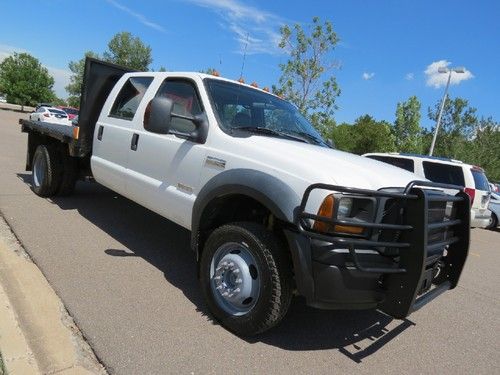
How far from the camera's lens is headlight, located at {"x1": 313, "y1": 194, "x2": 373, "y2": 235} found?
2936 mm

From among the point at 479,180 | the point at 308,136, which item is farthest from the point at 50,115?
the point at 308,136

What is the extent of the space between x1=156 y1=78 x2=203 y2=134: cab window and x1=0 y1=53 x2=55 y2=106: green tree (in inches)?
2045

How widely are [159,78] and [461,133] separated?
34180mm

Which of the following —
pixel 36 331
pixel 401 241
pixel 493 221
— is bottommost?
pixel 493 221

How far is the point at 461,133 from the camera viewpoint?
34.3 m

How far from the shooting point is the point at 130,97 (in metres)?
5.34

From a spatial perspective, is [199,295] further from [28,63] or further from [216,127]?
[28,63]

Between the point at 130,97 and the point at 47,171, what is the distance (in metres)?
2.36

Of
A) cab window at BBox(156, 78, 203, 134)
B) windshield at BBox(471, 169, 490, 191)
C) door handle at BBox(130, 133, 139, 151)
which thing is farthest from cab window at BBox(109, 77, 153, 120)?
windshield at BBox(471, 169, 490, 191)

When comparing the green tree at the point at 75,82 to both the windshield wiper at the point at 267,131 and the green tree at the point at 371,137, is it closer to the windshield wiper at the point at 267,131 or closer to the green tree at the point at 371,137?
the green tree at the point at 371,137

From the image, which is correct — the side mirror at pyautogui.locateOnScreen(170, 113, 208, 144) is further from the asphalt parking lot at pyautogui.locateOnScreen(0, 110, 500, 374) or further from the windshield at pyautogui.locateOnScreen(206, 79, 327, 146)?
the asphalt parking lot at pyautogui.locateOnScreen(0, 110, 500, 374)

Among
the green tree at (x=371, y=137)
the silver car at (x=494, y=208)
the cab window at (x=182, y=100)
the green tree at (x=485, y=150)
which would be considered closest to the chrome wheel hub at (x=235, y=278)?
the cab window at (x=182, y=100)

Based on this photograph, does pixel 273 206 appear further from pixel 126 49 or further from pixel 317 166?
pixel 126 49

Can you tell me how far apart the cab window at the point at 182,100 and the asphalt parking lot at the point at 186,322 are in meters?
1.52
